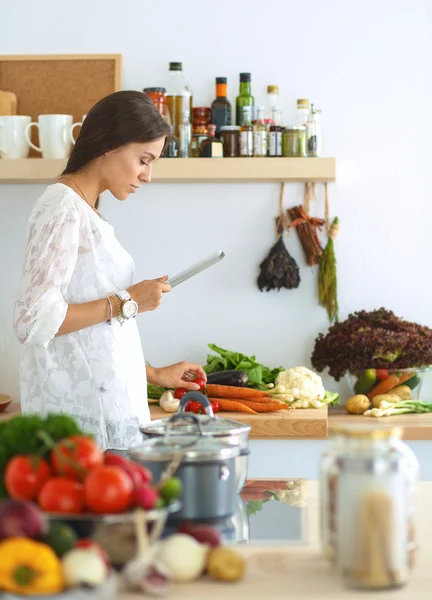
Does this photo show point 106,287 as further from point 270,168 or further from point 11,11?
point 11,11

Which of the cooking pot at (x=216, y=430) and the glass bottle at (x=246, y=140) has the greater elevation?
the glass bottle at (x=246, y=140)

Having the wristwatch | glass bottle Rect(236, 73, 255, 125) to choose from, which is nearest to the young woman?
the wristwatch

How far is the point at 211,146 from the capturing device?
337 cm

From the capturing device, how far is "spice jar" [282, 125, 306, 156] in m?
3.38

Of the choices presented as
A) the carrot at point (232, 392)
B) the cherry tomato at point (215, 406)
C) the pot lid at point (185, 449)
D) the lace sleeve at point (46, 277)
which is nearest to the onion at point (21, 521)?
the pot lid at point (185, 449)

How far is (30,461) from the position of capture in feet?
3.76

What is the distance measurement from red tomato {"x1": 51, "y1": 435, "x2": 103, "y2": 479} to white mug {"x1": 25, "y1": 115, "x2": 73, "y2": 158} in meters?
2.38

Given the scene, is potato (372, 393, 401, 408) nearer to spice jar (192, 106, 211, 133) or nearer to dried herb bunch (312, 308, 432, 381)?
dried herb bunch (312, 308, 432, 381)

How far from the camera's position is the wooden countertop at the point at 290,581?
1.11 metres

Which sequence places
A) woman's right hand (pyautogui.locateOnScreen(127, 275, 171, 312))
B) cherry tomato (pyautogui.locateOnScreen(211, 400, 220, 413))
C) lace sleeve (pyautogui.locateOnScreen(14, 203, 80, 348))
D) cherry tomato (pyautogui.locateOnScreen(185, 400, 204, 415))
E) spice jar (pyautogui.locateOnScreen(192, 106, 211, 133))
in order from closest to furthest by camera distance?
lace sleeve (pyautogui.locateOnScreen(14, 203, 80, 348)), woman's right hand (pyautogui.locateOnScreen(127, 275, 171, 312)), cherry tomato (pyautogui.locateOnScreen(185, 400, 204, 415)), cherry tomato (pyautogui.locateOnScreen(211, 400, 220, 413)), spice jar (pyautogui.locateOnScreen(192, 106, 211, 133))

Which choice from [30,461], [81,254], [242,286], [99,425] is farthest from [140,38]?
[30,461]

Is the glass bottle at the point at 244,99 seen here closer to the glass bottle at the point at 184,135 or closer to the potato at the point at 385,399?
the glass bottle at the point at 184,135

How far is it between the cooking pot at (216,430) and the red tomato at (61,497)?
→ 0.34 m

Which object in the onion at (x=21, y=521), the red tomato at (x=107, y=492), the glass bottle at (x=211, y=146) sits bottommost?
the onion at (x=21, y=521)
